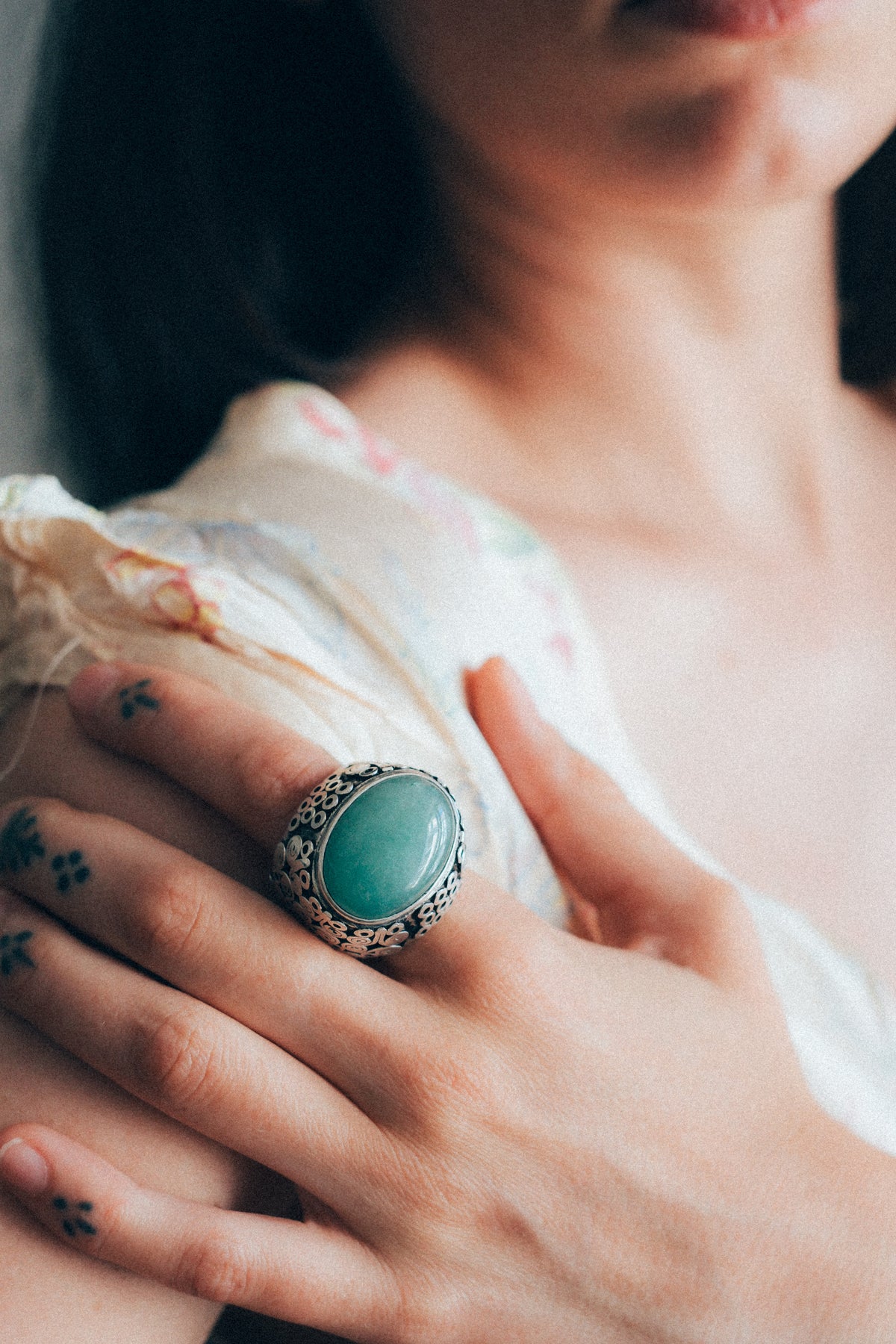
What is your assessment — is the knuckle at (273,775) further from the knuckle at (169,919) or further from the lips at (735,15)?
the lips at (735,15)

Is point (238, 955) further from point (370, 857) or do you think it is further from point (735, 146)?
point (735, 146)

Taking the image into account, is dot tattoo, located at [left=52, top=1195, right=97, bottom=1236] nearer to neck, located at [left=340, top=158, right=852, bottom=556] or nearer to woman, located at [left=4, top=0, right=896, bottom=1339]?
woman, located at [left=4, top=0, right=896, bottom=1339]

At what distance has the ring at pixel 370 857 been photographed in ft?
1.75

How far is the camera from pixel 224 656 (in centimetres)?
64

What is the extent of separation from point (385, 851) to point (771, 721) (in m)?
0.57

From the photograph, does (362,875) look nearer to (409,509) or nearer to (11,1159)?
(11,1159)

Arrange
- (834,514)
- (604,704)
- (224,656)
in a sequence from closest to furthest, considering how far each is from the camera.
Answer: (224,656) < (604,704) < (834,514)

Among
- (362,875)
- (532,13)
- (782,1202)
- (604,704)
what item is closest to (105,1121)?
(362,875)

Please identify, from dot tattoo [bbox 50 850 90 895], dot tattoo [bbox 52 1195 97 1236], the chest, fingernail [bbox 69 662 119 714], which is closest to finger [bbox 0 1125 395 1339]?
dot tattoo [bbox 52 1195 97 1236]

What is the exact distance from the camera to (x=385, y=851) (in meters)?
0.54

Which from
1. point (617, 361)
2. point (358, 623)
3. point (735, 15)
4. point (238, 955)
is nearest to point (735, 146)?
point (735, 15)

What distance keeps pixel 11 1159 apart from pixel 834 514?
1.00 metres

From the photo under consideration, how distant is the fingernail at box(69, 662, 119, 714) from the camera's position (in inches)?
24.4

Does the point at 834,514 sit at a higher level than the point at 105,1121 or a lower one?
higher
